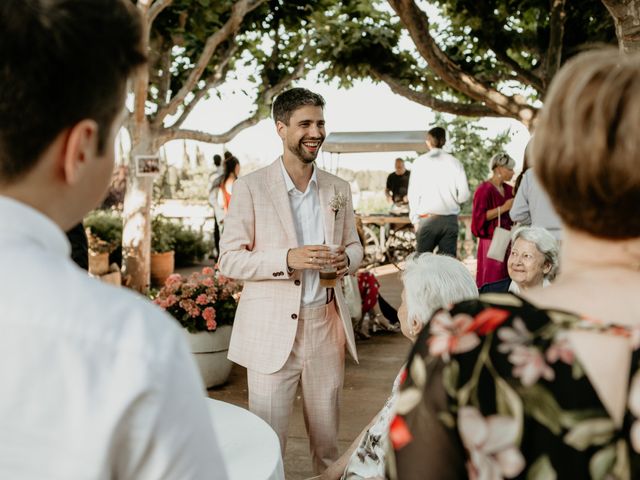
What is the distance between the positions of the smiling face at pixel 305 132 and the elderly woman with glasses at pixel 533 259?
1.24 meters

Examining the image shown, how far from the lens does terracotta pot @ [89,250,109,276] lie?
9539mm

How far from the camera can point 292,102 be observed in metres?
3.28

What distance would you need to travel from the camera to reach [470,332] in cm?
99

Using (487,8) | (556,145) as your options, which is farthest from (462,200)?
(556,145)

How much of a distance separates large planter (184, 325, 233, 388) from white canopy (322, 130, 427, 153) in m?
11.4

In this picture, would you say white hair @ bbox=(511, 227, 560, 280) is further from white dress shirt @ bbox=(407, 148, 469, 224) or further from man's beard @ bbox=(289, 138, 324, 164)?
white dress shirt @ bbox=(407, 148, 469, 224)

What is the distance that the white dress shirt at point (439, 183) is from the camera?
7480mm

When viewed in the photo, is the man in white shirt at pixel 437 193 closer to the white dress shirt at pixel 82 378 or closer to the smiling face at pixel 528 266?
the smiling face at pixel 528 266

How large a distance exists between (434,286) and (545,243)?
4.90 ft

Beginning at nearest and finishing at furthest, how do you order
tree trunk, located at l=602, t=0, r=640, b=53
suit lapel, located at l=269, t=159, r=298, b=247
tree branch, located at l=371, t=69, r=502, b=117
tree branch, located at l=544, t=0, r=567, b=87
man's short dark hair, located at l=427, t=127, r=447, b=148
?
suit lapel, located at l=269, t=159, r=298, b=247, tree trunk, located at l=602, t=0, r=640, b=53, man's short dark hair, located at l=427, t=127, r=447, b=148, tree branch, located at l=544, t=0, r=567, b=87, tree branch, located at l=371, t=69, r=502, b=117

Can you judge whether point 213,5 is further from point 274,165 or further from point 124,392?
point 124,392

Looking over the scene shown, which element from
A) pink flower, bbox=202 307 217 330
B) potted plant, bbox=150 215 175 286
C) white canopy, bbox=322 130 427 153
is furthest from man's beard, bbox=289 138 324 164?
white canopy, bbox=322 130 427 153

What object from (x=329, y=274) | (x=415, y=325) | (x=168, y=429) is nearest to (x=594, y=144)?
(x=168, y=429)

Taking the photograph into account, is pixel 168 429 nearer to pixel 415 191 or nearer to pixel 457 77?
pixel 415 191
